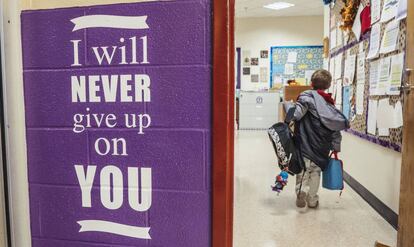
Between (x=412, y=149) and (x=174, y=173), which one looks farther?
(x=412, y=149)

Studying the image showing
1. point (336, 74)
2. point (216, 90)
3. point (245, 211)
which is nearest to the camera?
point (216, 90)

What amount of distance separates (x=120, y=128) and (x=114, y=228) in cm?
32

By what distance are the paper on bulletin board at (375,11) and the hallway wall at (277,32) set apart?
5.81 metres

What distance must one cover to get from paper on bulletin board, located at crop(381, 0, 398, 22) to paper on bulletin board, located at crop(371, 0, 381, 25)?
8cm

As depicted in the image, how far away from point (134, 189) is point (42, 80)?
449mm

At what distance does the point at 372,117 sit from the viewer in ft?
8.28

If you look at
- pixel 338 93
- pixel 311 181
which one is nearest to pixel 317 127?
pixel 311 181

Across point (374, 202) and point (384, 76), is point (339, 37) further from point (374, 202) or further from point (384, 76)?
point (374, 202)

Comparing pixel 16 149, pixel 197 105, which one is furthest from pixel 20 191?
pixel 197 105

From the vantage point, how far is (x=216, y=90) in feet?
3.24

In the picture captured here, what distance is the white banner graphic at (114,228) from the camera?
1.07m

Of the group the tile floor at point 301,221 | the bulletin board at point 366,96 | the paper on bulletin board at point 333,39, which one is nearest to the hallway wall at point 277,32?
the paper on bulletin board at point 333,39

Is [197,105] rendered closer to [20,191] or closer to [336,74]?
[20,191]

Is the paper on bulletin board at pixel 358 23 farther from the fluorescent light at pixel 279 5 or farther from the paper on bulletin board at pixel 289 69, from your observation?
the paper on bulletin board at pixel 289 69
